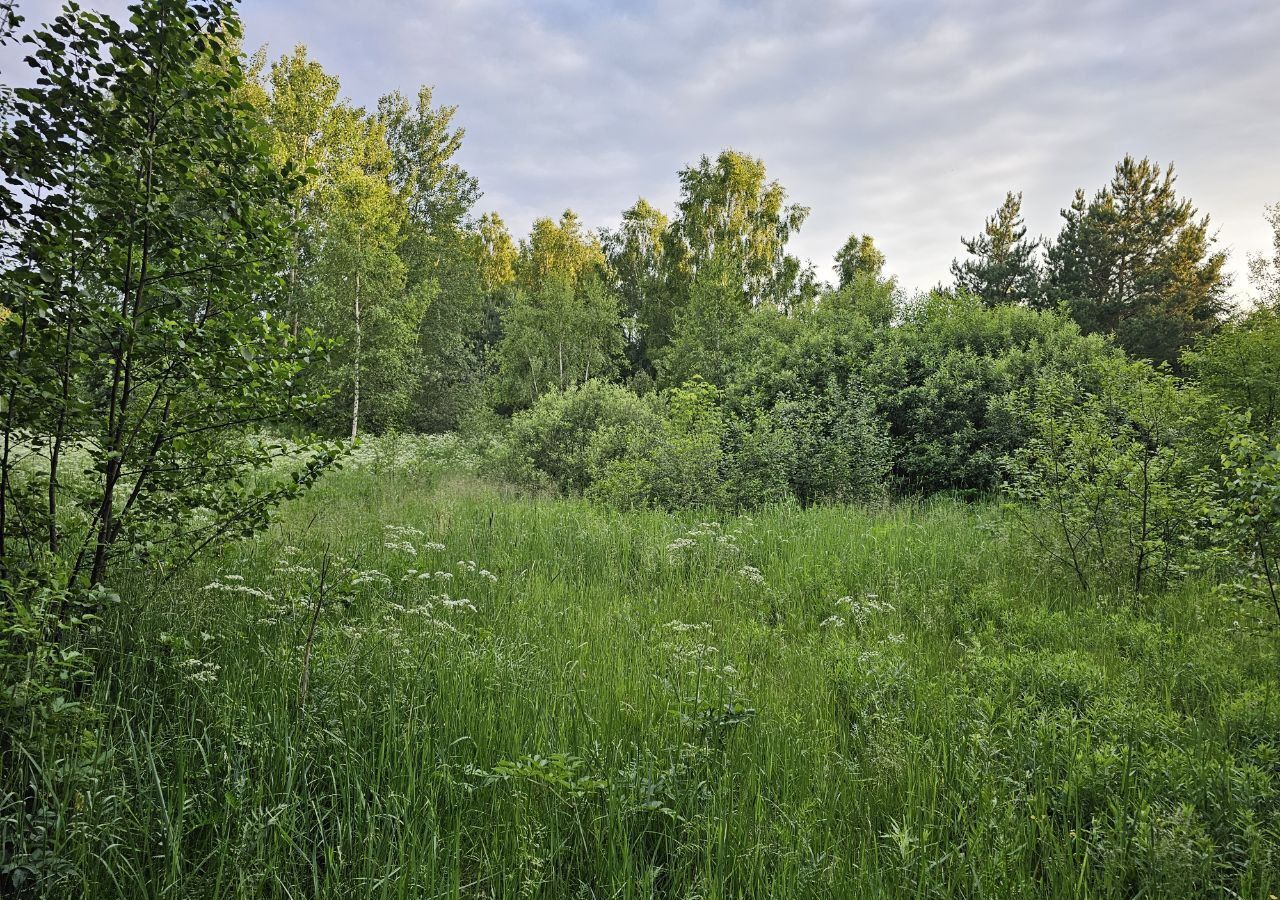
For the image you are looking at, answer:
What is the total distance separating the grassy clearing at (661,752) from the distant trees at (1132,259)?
1107 inches

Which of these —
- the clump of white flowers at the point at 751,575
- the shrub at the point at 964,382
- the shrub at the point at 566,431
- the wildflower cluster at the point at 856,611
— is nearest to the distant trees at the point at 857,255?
the shrub at the point at 964,382

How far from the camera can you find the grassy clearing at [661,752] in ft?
6.07

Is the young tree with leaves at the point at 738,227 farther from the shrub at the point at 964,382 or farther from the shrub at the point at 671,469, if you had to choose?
the shrub at the point at 671,469

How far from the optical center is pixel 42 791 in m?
1.81

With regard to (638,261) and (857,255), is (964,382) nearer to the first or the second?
(638,261)

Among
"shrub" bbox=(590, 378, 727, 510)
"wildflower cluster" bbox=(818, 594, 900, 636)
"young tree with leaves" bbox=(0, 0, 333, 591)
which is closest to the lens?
"young tree with leaves" bbox=(0, 0, 333, 591)

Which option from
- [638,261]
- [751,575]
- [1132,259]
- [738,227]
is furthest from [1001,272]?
[751,575]

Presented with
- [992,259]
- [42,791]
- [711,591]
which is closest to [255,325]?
[42,791]

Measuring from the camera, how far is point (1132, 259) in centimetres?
2705

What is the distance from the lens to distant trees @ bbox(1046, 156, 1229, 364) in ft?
83.4

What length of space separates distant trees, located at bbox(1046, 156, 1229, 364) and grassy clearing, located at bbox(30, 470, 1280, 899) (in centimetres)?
2811

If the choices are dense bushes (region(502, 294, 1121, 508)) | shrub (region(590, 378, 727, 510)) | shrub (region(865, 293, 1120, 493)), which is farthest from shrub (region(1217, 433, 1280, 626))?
shrub (region(865, 293, 1120, 493))

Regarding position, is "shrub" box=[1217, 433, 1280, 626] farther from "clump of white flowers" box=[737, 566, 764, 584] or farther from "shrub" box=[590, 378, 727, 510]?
"shrub" box=[590, 378, 727, 510]

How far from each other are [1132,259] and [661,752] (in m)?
34.9
